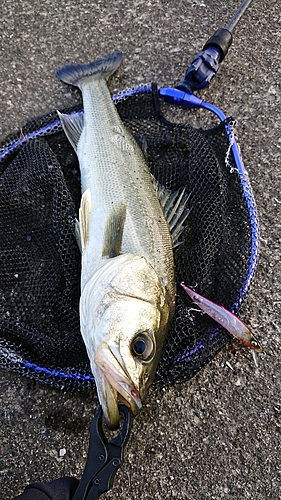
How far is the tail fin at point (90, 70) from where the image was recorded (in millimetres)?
3484

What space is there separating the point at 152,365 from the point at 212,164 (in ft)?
4.56

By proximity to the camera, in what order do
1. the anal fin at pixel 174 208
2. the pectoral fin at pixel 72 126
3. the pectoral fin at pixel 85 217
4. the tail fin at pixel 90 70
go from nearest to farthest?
the pectoral fin at pixel 85 217, the anal fin at pixel 174 208, the pectoral fin at pixel 72 126, the tail fin at pixel 90 70

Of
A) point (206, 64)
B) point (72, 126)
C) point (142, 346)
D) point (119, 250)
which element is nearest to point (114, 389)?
point (142, 346)

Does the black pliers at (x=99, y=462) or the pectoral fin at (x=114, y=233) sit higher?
the pectoral fin at (x=114, y=233)

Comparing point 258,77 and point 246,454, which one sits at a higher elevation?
point 258,77

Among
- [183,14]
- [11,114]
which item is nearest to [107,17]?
[183,14]

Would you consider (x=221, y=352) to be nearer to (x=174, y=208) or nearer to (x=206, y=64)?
(x=174, y=208)

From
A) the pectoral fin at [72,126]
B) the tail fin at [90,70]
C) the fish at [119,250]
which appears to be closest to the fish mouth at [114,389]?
the fish at [119,250]

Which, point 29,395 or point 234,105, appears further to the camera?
point 234,105

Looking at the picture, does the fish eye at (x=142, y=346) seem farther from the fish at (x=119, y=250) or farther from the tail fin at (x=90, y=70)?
the tail fin at (x=90, y=70)

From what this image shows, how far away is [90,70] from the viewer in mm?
3506

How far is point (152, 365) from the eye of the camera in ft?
7.01

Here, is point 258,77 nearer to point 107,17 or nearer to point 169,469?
point 107,17

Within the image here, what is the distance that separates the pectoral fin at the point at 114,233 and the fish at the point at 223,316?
1.50 feet
